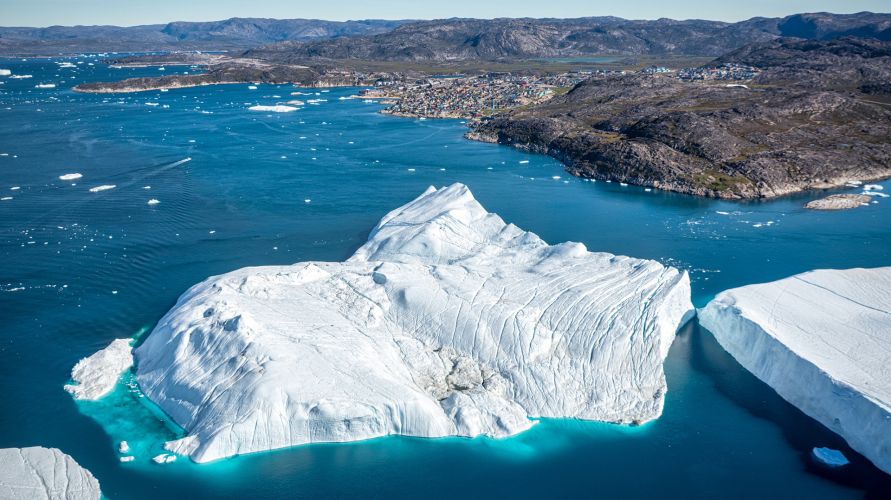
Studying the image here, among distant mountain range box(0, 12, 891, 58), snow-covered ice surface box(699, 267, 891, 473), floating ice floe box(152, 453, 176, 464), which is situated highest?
distant mountain range box(0, 12, 891, 58)

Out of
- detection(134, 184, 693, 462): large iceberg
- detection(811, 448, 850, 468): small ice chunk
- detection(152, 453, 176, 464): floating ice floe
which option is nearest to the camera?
detection(152, 453, 176, 464): floating ice floe

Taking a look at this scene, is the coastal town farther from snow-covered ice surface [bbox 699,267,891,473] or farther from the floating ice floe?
the floating ice floe

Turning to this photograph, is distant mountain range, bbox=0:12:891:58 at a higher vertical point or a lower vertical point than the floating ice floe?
higher

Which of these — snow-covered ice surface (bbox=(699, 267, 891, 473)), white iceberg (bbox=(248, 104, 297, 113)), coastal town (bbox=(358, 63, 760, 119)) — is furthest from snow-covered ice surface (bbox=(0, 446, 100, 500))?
white iceberg (bbox=(248, 104, 297, 113))

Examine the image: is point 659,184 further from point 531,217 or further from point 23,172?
point 23,172

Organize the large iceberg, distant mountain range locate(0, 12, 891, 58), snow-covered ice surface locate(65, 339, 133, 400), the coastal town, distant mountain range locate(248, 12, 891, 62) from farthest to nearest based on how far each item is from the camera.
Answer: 1. distant mountain range locate(248, 12, 891, 62)
2. distant mountain range locate(0, 12, 891, 58)
3. the coastal town
4. snow-covered ice surface locate(65, 339, 133, 400)
5. the large iceberg

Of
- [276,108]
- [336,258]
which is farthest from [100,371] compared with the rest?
[276,108]

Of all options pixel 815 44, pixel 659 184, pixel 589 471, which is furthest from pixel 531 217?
pixel 815 44
